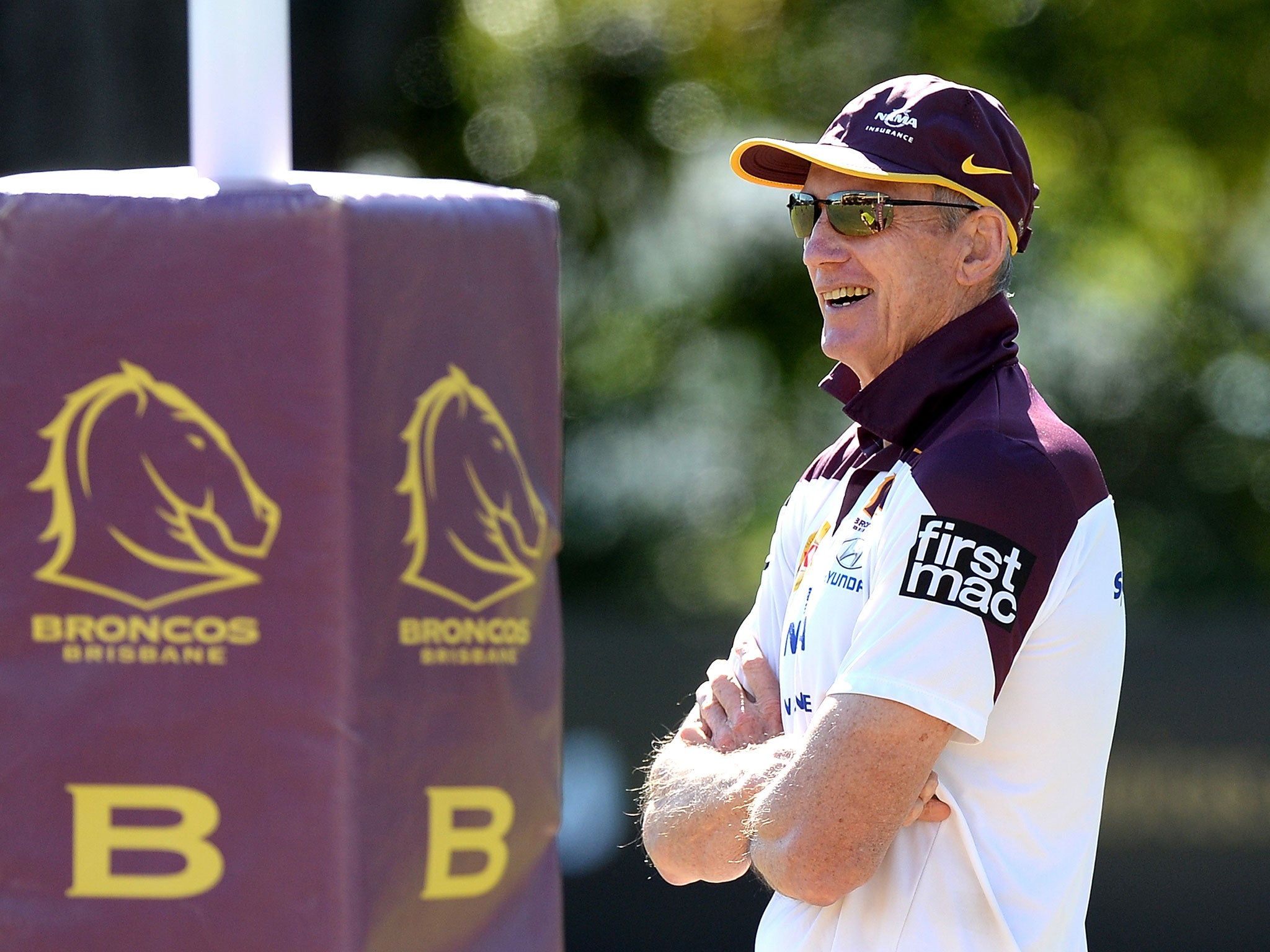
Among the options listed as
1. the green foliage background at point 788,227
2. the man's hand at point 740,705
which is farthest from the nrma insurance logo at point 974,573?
the green foliage background at point 788,227

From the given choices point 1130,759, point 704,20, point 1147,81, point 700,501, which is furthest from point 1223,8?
point 1130,759

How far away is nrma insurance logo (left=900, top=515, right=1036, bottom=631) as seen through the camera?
1666 mm

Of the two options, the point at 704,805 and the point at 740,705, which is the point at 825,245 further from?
the point at 704,805

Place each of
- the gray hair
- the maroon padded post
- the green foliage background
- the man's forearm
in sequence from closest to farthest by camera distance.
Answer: the maroon padded post
the man's forearm
the gray hair
the green foliage background

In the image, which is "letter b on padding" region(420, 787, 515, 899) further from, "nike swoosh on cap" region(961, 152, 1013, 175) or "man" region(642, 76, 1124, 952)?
"nike swoosh on cap" region(961, 152, 1013, 175)

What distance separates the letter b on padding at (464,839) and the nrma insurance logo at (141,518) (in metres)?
0.28

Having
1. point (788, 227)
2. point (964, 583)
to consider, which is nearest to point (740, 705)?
point (964, 583)

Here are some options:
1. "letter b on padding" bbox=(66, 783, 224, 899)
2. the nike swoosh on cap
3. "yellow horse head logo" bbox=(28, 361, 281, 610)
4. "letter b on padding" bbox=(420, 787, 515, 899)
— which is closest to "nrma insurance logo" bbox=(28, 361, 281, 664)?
"yellow horse head logo" bbox=(28, 361, 281, 610)

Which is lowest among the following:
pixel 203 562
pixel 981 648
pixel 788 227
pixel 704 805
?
pixel 704 805

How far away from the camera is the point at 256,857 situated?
1.53 m

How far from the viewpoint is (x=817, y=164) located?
6.84 ft

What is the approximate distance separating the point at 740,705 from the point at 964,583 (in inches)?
19.0

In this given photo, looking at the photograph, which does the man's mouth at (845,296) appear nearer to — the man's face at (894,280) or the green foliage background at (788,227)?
the man's face at (894,280)

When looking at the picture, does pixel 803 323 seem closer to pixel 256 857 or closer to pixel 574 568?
pixel 574 568
